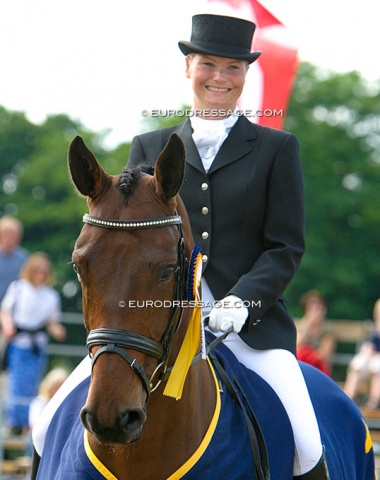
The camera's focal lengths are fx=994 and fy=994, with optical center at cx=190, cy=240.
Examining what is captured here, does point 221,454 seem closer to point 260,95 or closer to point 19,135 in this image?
point 260,95

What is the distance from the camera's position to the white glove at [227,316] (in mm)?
4934

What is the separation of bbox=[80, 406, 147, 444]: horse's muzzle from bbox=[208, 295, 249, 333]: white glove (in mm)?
945

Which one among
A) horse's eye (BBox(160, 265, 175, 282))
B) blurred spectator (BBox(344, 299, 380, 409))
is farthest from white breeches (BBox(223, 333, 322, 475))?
blurred spectator (BBox(344, 299, 380, 409))

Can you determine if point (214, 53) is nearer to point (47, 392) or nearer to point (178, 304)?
point (178, 304)

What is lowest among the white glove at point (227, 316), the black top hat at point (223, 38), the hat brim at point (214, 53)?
the white glove at point (227, 316)

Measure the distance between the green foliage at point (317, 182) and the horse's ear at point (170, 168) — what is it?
36122mm

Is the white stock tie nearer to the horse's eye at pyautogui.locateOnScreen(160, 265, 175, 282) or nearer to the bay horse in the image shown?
the bay horse

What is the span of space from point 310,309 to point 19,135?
4186 cm

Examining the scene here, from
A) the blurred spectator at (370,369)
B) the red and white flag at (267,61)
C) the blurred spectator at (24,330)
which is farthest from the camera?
the blurred spectator at (370,369)

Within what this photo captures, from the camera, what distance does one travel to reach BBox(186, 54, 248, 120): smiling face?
18.6ft

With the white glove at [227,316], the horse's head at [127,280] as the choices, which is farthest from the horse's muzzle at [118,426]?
the white glove at [227,316]

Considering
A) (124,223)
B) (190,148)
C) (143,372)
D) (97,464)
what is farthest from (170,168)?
(97,464)

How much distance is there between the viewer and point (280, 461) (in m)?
5.11

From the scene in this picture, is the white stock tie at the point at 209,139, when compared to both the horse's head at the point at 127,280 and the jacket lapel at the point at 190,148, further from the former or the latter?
the horse's head at the point at 127,280
